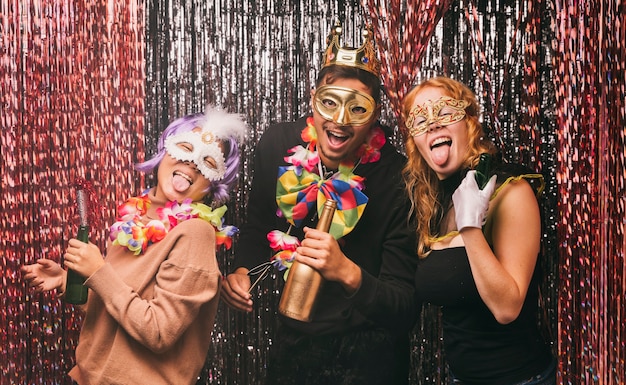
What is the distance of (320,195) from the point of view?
2.08m

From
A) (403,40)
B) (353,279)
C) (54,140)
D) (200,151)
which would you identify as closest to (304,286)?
(353,279)

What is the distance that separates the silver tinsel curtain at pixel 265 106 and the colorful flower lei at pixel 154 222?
0.12m

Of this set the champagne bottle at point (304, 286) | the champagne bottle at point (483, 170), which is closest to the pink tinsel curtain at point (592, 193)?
the champagne bottle at point (483, 170)

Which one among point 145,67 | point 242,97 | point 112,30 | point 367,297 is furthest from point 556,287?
point 112,30

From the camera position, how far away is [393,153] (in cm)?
209

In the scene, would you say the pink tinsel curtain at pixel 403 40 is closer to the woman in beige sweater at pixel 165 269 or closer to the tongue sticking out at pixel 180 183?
the woman in beige sweater at pixel 165 269

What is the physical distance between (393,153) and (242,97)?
49cm

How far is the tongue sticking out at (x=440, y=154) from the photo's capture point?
1.96 m

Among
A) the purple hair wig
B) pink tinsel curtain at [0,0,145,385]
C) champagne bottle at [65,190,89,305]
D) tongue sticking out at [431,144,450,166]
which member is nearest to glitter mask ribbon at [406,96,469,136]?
tongue sticking out at [431,144,450,166]

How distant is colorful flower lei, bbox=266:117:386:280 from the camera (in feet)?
6.81

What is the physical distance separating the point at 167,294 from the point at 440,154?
834 mm

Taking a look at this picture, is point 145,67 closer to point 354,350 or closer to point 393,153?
point 393,153

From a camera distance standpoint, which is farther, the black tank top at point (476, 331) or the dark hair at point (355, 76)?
the dark hair at point (355, 76)

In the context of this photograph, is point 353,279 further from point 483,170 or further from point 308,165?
point 483,170
